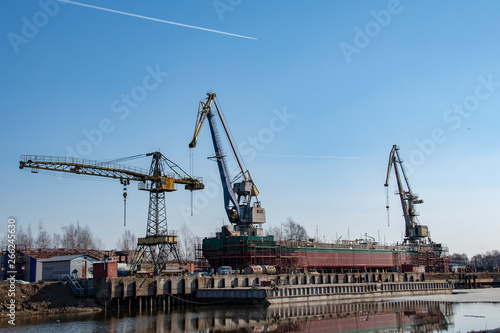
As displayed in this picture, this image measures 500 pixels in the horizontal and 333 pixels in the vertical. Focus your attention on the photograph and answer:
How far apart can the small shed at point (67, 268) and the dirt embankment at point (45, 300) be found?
6020 millimetres

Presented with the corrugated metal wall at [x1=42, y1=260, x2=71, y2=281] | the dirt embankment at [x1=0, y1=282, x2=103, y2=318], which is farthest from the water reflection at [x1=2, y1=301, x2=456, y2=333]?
the corrugated metal wall at [x1=42, y1=260, x2=71, y2=281]

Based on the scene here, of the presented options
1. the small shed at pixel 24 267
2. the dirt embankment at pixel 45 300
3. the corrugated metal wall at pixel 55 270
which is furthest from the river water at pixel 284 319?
the small shed at pixel 24 267

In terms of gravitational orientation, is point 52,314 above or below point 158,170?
below

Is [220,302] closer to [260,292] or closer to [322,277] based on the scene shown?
[260,292]

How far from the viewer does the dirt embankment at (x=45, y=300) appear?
49.5 metres

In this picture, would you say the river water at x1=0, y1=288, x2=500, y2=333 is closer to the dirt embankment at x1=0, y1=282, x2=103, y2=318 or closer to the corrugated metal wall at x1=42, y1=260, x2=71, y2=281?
the dirt embankment at x1=0, y1=282, x2=103, y2=318

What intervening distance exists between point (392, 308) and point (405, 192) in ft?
193

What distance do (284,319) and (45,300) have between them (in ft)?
81.2

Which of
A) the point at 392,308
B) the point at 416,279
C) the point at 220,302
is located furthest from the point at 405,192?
the point at 220,302

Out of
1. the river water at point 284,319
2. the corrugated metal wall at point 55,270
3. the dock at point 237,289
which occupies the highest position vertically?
the corrugated metal wall at point 55,270

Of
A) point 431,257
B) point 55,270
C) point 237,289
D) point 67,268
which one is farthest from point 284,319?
point 431,257

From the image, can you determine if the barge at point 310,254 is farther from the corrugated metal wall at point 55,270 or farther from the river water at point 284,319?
the corrugated metal wall at point 55,270

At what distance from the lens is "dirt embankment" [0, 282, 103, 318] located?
49500 millimetres

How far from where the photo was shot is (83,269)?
62.8 meters
